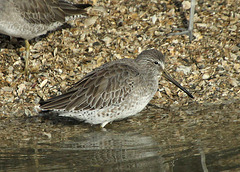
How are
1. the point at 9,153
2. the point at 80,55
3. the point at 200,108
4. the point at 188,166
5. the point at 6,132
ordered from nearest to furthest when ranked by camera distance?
the point at 188,166 → the point at 9,153 → the point at 6,132 → the point at 200,108 → the point at 80,55

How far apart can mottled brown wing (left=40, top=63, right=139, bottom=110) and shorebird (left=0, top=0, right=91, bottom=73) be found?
1.79 meters

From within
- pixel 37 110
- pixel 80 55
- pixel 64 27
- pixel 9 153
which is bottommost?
pixel 9 153

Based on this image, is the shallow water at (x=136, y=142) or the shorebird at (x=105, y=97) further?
the shorebird at (x=105, y=97)

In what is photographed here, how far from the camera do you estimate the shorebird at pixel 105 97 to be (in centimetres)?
621

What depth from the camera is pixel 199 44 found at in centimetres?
811

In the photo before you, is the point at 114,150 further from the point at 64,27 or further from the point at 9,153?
the point at 64,27

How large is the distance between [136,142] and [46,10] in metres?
3.60

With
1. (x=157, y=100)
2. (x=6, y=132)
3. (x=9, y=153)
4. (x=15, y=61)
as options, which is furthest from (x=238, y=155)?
(x=15, y=61)

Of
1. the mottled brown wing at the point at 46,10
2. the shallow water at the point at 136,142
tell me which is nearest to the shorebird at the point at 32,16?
the mottled brown wing at the point at 46,10

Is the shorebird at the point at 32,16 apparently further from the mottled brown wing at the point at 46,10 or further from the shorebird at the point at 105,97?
the shorebird at the point at 105,97

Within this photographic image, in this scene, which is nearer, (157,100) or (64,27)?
(157,100)

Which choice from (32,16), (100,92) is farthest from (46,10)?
(100,92)

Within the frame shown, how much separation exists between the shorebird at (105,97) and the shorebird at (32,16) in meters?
1.80

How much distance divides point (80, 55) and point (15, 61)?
1.25 m
